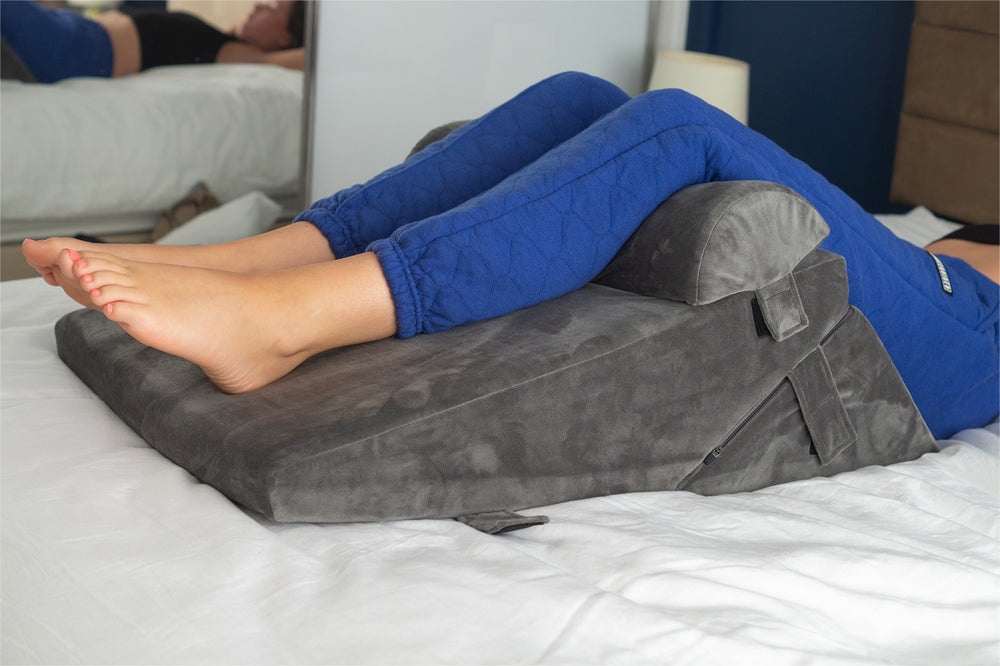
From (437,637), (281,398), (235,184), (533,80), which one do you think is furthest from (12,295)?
(533,80)

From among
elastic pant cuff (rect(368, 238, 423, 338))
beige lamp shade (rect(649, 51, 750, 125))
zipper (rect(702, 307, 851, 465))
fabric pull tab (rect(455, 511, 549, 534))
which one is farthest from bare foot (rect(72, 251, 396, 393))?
beige lamp shade (rect(649, 51, 750, 125))

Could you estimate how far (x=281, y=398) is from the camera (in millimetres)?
890

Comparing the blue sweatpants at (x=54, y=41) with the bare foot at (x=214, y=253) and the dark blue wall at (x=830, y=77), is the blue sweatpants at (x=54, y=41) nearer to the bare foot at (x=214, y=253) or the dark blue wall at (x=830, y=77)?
the bare foot at (x=214, y=253)

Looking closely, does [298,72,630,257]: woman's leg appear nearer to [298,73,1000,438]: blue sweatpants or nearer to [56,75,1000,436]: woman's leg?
[298,73,1000,438]: blue sweatpants

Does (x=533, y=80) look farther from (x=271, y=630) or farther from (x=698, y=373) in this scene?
(x=271, y=630)

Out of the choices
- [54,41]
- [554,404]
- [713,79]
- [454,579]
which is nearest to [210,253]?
[554,404]

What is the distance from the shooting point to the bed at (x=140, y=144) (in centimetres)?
221

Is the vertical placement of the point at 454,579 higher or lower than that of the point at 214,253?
lower

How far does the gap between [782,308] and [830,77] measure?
7.06 ft

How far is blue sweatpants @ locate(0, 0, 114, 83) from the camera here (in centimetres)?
211

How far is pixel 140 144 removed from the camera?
93.6 inches

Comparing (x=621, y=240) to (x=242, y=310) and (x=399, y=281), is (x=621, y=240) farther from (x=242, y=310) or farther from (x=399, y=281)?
(x=242, y=310)

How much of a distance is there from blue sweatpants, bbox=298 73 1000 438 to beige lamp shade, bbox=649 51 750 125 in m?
1.49

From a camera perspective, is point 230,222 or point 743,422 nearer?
point 743,422
